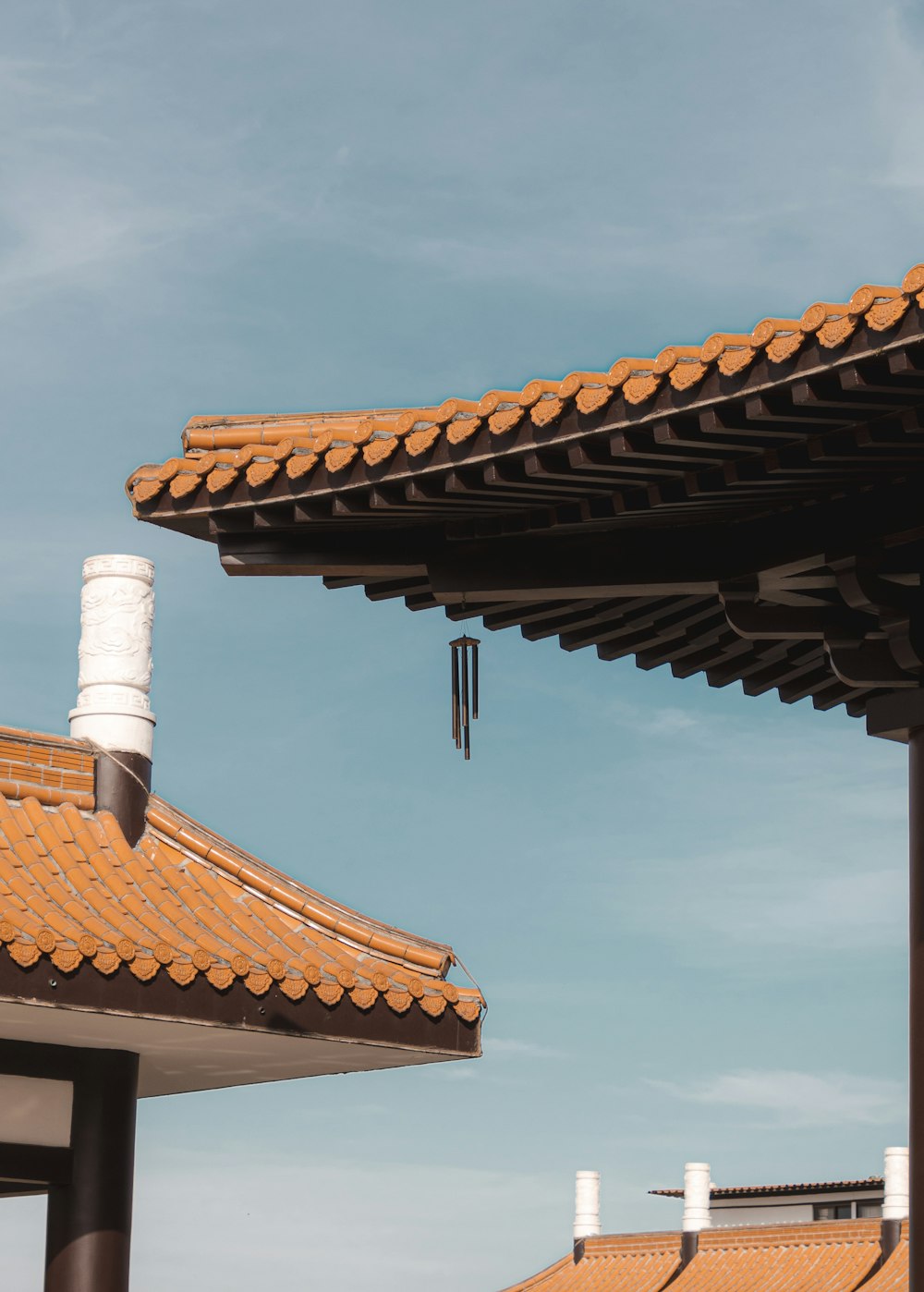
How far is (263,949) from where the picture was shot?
8.07 m

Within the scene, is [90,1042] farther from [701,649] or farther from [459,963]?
[701,649]

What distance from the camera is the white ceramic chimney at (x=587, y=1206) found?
30.7 meters

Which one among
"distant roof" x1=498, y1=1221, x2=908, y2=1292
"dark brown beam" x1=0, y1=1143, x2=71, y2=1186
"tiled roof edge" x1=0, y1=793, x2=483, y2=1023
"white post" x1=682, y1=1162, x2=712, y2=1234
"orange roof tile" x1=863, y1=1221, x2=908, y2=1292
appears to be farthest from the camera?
"white post" x1=682, y1=1162, x2=712, y2=1234

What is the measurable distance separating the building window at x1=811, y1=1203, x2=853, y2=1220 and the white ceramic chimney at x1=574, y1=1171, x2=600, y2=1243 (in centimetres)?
505

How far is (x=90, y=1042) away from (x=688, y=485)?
3.50 meters

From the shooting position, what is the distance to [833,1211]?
1330 inches

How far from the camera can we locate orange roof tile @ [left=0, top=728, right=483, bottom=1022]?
7340mm

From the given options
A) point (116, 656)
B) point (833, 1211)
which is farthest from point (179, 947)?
point (833, 1211)

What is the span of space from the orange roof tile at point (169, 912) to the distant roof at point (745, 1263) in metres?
18.2

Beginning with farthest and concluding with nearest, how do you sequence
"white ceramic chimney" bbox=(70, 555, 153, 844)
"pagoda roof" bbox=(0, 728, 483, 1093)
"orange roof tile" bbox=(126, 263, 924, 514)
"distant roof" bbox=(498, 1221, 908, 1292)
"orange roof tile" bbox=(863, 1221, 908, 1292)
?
"distant roof" bbox=(498, 1221, 908, 1292), "orange roof tile" bbox=(863, 1221, 908, 1292), "white ceramic chimney" bbox=(70, 555, 153, 844), "pagoda roof" bbox=(0, 728, 483, 1093), "orange roof tile" bbox=(126, 263, 924, 514)

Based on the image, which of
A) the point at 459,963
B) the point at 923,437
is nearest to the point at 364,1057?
the point at 459,963

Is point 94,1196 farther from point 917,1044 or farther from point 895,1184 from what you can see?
point 895,1184

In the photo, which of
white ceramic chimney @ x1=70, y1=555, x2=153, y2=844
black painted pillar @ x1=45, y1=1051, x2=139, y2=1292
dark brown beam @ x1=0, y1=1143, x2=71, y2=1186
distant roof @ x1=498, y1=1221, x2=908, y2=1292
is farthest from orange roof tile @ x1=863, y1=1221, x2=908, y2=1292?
dark brown beam @ x1=0, y1=1143, x2=71, y2=1186

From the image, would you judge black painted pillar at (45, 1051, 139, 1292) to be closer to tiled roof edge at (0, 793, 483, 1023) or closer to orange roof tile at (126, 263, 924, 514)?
tiled roof edge at (0, 793, 483, 1023)
